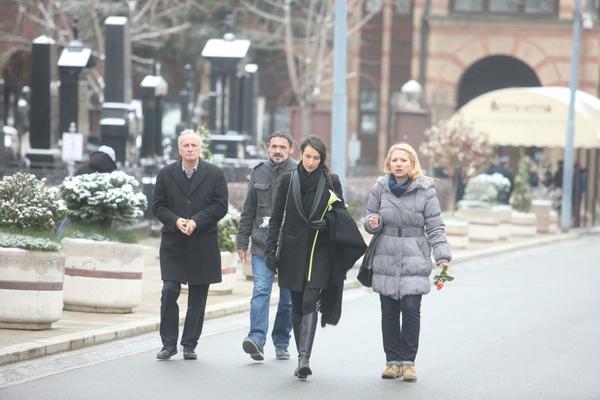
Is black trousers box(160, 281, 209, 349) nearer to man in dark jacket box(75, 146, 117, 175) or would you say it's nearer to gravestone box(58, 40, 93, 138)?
man in dark jacket box(75, 146, 117, 175)

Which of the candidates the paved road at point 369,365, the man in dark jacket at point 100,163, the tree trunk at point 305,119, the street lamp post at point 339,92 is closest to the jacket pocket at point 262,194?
the paved road at point 369,365

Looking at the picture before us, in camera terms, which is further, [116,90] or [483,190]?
[483,190]

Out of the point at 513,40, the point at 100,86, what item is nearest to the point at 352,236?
the point at 100,86

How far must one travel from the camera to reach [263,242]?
1264 centimetres

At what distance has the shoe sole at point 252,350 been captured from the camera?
488 inches

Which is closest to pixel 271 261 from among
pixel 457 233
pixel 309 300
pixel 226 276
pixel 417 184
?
pixel 309 300

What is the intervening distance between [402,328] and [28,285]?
138 inches

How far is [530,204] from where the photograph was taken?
3459 cm

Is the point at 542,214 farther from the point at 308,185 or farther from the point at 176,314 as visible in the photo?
the point at 308,185

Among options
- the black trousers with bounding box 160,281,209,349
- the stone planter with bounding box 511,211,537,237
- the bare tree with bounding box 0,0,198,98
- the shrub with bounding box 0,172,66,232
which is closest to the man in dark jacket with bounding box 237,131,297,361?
the black trousers with bounding box 160,281,209,349

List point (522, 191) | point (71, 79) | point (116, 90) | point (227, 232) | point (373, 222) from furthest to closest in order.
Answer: point (522, 191) → point (71, 79) → point (116, 90) → point (227, 232) → point (373, 222)

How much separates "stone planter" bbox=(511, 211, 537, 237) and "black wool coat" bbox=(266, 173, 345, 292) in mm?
22541

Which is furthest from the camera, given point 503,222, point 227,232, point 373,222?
point 503,222

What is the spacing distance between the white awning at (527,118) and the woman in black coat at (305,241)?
80.1ft
